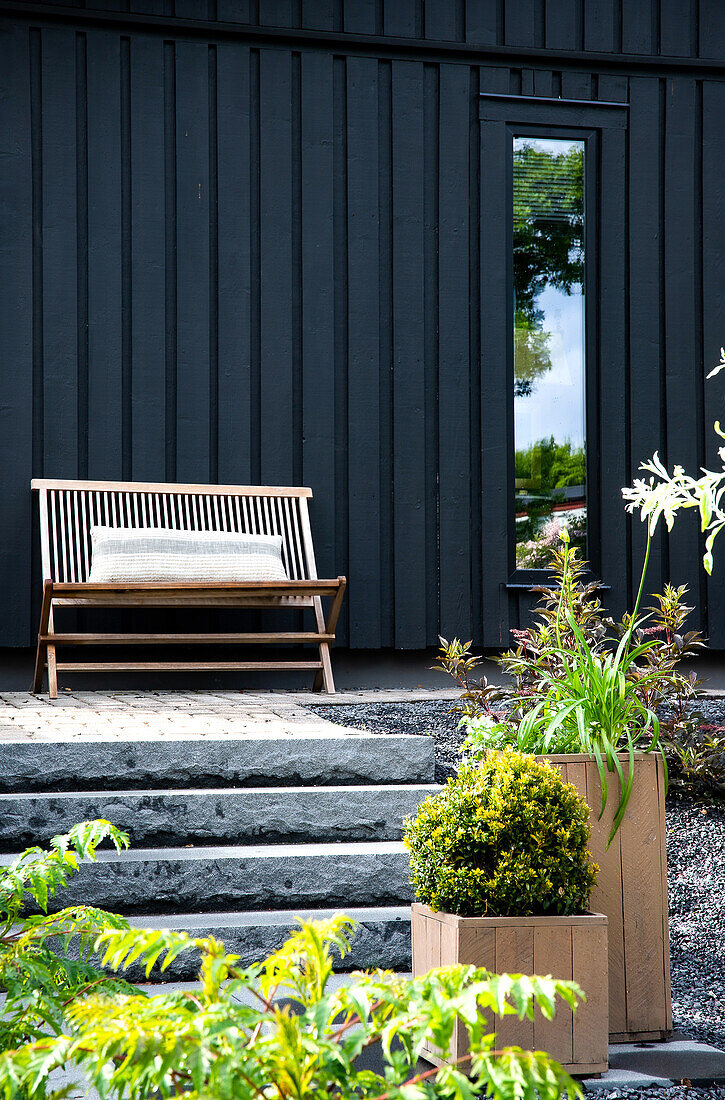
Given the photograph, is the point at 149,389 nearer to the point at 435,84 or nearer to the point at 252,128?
the point at 252,128

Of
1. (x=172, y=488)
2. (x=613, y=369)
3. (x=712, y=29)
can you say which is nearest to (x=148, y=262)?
(x=172, y=488)

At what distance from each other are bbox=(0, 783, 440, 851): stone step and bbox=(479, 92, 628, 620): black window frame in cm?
309

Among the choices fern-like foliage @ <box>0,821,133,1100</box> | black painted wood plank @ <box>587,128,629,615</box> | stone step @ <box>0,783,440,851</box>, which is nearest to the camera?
fern-like foliage @ <box>0,821,133,1100</box>

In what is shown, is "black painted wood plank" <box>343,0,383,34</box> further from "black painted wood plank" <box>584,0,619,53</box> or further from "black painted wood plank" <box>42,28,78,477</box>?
"black painted wood plank" <box>42,28,78,477</box>

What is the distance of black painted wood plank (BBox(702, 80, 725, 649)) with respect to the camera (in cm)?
636

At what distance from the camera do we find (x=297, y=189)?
6.03 m

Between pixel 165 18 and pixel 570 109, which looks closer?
pixel 165 18

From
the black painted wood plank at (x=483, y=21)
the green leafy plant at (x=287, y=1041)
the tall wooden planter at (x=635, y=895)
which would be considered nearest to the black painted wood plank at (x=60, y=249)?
the black painted wood plank at (x=483, y=21)

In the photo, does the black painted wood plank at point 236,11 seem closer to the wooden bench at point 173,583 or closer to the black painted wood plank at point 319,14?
the black painted wood plank at point 319,14

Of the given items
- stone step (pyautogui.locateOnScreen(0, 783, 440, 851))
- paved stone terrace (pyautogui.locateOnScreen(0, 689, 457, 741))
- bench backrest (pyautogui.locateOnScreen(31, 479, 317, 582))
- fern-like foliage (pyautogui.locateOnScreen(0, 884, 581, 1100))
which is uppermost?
bench backrest (pyautogui.locateOnScreen(31, 479, 317, 582))

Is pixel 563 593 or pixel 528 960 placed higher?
pixel 563 593

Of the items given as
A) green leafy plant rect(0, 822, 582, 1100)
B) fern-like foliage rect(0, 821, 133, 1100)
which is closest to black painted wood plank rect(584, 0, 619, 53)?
fern-like foliage rect(0, 821, 133, 1100)

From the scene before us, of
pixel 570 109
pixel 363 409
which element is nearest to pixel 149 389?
pixel 363 409

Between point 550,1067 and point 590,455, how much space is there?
5.47 m
